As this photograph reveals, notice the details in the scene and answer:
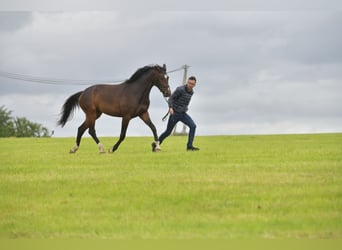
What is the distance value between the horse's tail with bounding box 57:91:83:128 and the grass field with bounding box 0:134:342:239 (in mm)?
4435

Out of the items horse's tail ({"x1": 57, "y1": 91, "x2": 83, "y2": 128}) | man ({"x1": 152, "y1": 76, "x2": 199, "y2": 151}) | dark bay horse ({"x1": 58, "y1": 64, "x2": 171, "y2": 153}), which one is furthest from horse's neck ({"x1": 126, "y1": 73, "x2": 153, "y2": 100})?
horse's tail ({"x1": 57, "y1": 91, "x2": 83, "y2": 128})

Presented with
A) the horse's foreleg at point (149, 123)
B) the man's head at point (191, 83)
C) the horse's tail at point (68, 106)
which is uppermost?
the man's head at point (191, 83)

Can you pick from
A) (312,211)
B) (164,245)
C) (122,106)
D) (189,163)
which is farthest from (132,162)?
(164,245)

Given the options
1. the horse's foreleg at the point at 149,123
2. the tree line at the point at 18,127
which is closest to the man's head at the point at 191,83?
the horse's foreleg at the point at 149,123

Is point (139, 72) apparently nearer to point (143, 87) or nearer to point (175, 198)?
point (143, 87)

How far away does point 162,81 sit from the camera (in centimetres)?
2009

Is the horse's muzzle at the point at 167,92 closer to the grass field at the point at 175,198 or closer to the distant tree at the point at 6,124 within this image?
the grass field at the point at 175,198

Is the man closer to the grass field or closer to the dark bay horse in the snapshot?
the dark bay horse

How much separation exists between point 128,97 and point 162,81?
1.09 meters

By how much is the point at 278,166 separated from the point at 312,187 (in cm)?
317

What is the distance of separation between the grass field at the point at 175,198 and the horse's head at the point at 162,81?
2.57 m

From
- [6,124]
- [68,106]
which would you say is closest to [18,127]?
[6,124]

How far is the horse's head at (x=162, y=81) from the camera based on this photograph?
20016mm

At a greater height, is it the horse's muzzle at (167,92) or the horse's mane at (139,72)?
the horse's mane at (139,72)
